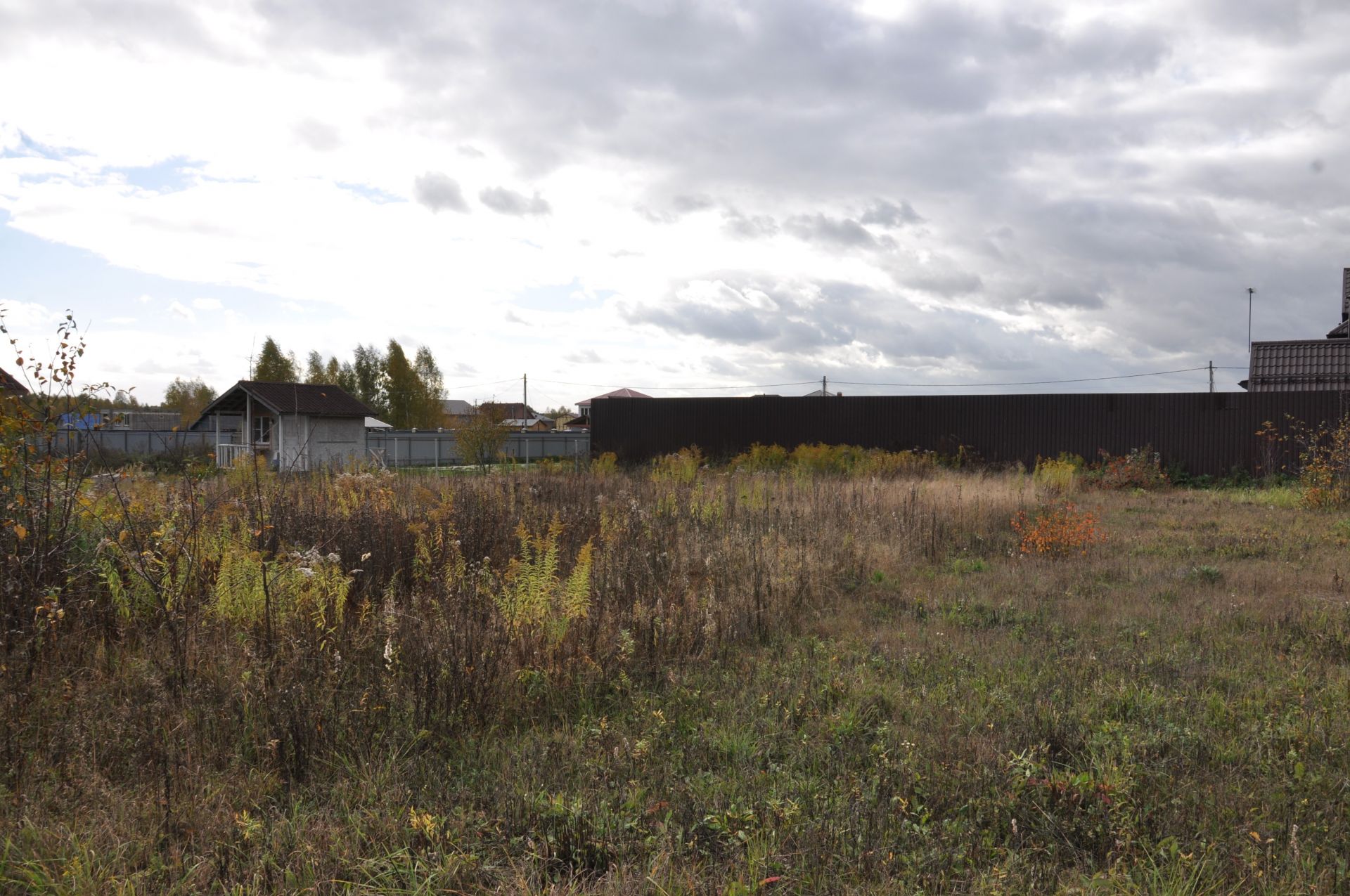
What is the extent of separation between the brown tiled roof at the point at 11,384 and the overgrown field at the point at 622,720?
2.00ft

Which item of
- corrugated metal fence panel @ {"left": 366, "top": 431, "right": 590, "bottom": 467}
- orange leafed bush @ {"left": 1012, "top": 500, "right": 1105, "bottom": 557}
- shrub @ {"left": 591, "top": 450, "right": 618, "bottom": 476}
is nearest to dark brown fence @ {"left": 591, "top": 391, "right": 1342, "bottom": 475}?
shrub @ {"left": 591, "top": 450, "right": 618, "bottom": 476}

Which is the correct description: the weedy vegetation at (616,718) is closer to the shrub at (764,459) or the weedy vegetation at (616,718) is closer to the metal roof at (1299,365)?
the shrub at (764,459)

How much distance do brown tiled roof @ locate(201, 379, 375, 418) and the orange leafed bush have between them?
17309 millimetres

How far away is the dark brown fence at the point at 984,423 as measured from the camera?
54.9 ft

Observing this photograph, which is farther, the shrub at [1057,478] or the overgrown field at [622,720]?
the shrub at [1057,478]

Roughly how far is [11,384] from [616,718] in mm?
3991

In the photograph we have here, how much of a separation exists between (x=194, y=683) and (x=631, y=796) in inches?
69.4

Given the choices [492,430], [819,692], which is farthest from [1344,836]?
[492,430]

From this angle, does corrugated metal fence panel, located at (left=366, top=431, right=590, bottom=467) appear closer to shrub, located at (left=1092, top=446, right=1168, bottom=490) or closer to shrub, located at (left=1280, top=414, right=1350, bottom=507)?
shrub, located at (left=1092, top=446, right=1168, bottom=490)

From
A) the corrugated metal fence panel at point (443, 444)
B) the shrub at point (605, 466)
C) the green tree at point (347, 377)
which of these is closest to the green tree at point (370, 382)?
Answer: the green tree at point (347, 377)

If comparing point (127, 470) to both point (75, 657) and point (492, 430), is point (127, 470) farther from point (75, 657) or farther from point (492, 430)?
point (492, 430)

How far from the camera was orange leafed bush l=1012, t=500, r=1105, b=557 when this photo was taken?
25.3 ft

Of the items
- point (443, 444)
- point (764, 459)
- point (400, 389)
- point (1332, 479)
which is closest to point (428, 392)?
point (400, 389)

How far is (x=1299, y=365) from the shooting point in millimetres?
21516
